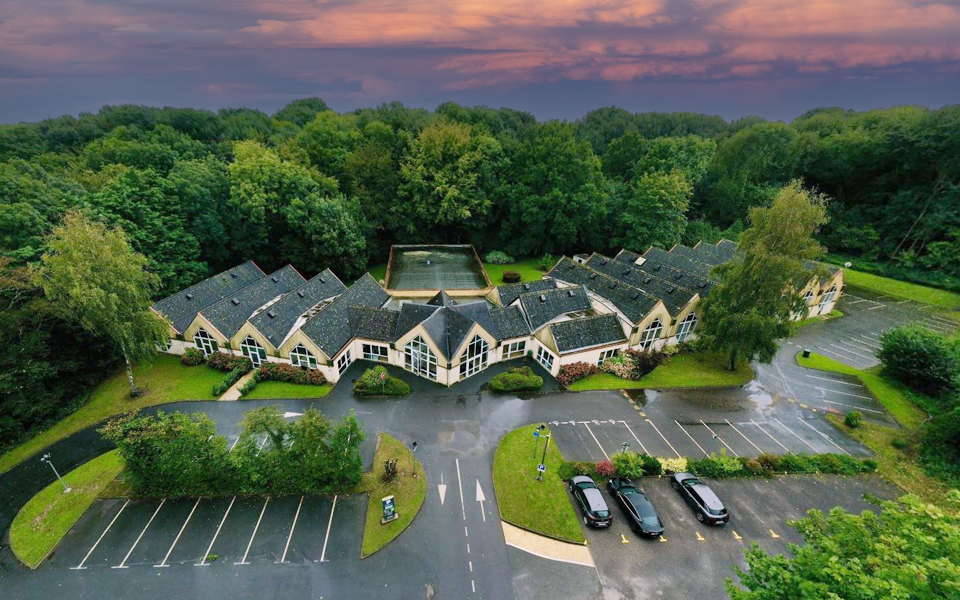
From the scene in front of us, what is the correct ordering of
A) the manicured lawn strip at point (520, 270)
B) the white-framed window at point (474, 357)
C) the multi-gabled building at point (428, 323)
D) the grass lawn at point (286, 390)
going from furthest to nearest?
the manicured lawn strip at point (520, 270)
the multi-gabled building at point (428, 323)
the white-framed window at point (474, 357)
the grass lawn at point (286, 390)

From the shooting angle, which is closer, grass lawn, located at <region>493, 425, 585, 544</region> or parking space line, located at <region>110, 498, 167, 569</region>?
parking space line, located at <region>110, 498, 167, 569</region>

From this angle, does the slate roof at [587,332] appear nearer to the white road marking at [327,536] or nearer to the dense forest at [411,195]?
the white road marking at [327,536]

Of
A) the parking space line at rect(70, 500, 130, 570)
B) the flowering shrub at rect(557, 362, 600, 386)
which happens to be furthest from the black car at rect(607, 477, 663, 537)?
the parking space line at rect(70, 500, 130, 570)

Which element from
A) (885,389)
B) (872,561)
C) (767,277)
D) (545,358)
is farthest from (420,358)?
(885,389)

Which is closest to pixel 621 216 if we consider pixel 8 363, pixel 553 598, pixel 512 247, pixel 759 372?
pixel 512 247

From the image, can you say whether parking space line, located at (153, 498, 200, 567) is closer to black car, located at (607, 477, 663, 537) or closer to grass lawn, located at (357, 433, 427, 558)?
grass lawn, located at (357, 433, 427, 558)

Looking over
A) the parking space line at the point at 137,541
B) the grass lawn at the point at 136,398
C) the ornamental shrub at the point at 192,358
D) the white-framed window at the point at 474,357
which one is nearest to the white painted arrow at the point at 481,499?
the white-framed window at the point at 474,357

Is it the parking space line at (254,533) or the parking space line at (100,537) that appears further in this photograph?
the parking space line at (254,533)

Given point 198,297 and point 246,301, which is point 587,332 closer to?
point 246,301
